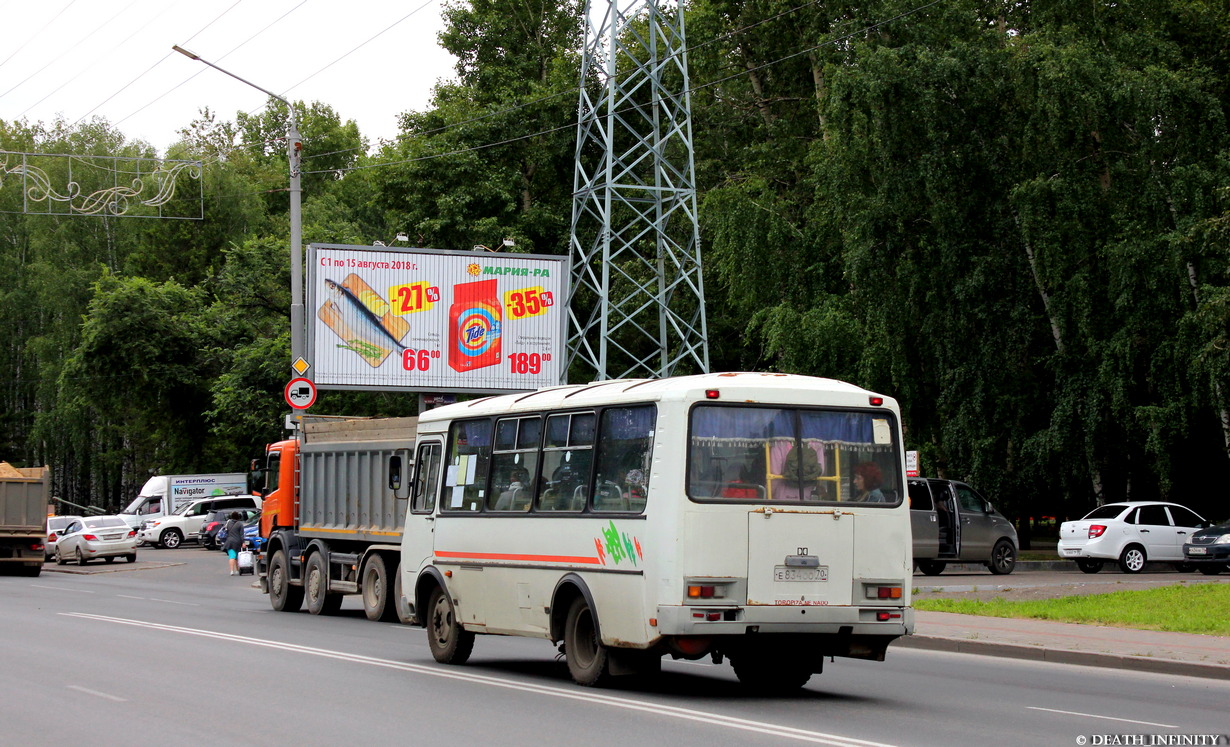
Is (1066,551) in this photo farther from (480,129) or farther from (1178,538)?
(480,129)

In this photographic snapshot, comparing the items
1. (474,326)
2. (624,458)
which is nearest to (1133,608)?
(624,458)

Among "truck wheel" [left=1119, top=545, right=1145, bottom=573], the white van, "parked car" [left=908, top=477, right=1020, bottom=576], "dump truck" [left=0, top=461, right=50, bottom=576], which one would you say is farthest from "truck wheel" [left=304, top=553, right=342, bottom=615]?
the white van

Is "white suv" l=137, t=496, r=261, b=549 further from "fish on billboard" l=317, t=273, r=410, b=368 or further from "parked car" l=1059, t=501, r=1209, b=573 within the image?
"parked car" l=1059, t=501, r=1209, b=573

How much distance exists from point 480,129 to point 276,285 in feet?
38.1

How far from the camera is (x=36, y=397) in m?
74.5

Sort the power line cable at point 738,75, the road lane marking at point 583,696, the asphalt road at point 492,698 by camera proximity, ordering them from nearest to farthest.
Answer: the road lane marking at point 583,696
the asphalt road at point 492,698
the power line cable at point 738,75

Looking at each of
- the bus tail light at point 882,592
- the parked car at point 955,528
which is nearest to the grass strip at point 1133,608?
the parked car at point 955,528

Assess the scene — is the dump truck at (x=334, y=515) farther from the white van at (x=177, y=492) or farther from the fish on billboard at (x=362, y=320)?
the white van at (x=177, y=492)

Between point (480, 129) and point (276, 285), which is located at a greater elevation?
point (480, 129)

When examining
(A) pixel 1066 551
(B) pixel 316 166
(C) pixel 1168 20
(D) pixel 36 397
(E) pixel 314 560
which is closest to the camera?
(E) pixel 314 560

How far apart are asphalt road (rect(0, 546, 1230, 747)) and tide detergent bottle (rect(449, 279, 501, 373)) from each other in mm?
19048

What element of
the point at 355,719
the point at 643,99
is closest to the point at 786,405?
the point at 355,719

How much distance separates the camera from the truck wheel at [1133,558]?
30.9 metres

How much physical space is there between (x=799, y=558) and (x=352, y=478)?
12.2 metres
